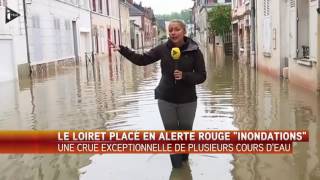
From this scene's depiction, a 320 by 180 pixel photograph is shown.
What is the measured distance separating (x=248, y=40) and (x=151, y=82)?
30.9ft

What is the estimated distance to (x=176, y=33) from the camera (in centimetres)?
545

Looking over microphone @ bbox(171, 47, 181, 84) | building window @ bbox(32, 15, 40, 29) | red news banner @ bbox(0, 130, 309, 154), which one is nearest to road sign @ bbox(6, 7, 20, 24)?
building window @ bbox(32, 15, 40, 29)

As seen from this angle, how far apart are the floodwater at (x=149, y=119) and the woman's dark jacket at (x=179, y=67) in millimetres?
930

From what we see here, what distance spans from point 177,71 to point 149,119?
14.1ft

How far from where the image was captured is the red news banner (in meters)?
4.89

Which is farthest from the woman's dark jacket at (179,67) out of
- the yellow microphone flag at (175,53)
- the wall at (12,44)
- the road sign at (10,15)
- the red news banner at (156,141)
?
the road sign at (10,15)

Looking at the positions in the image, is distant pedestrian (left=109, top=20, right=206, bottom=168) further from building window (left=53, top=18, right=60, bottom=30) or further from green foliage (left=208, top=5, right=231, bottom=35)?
green foliage (left=208, top=5, right=231, bottom=35)

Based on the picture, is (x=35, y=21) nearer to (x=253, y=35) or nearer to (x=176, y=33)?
(x=253, y=35)

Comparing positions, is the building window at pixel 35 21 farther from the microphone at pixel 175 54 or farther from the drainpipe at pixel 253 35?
the microphone at pixel 175 54

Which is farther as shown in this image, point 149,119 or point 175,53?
point 149,119

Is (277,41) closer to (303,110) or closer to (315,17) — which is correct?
(315,17)

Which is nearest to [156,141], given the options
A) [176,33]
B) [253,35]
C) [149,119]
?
[176,33]

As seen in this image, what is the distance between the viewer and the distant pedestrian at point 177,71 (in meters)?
5.46

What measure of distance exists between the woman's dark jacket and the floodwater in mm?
930
